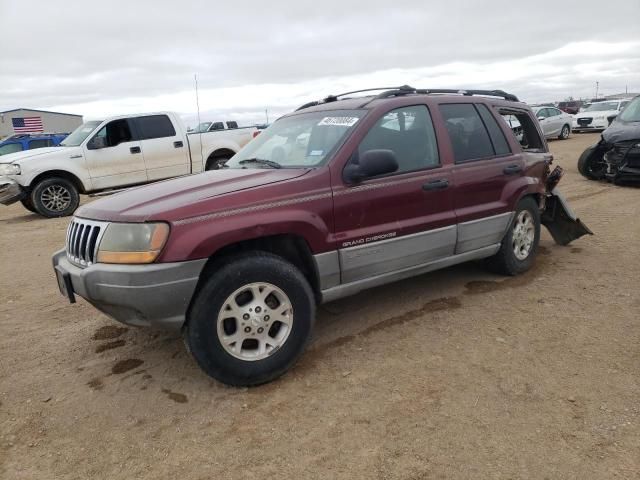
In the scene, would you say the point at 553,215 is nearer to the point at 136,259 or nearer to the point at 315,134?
the point at 315,134

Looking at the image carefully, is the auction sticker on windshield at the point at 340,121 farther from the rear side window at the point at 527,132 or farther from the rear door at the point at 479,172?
the rear side window at the point at 527,132

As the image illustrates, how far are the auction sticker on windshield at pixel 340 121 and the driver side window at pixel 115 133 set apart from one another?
7.48 m

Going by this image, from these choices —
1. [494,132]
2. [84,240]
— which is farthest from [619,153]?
[84,240]

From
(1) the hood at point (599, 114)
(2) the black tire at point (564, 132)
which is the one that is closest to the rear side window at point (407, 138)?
(2) the black tire at point (564, 132)

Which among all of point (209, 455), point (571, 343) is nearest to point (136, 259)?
point (209, 455)

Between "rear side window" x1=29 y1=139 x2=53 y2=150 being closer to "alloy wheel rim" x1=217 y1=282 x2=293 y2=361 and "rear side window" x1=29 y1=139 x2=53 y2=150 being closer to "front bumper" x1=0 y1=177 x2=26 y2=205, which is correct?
"front bumper" x1=0 y1=177 x2=26 y2=205

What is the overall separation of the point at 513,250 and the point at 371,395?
2546 mm

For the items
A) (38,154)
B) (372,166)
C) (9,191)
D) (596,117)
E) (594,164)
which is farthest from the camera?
(596,117)

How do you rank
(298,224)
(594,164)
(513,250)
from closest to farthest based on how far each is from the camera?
(298,224)
(513,250)
(594,164)

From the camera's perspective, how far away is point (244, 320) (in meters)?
3.06

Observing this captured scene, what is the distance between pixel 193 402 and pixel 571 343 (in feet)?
8.38

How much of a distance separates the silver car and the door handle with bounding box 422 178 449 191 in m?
18.9

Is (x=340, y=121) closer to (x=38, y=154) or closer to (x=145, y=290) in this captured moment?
(x=145, y=290)

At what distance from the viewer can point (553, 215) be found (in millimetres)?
5770
